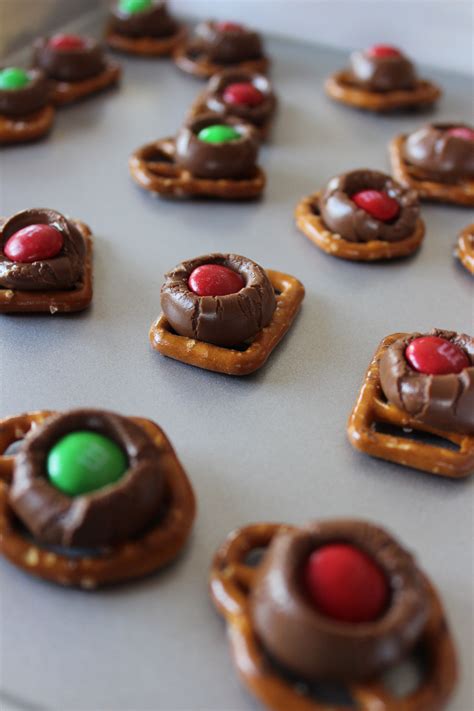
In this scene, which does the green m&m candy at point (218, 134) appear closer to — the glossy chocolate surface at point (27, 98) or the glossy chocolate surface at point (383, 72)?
the glossy chocolate surface at point (27, 98)

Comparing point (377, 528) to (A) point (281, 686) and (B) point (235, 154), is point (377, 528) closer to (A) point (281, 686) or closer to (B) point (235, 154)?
(A) point (281, 686)

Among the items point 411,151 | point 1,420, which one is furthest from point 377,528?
point 411,151

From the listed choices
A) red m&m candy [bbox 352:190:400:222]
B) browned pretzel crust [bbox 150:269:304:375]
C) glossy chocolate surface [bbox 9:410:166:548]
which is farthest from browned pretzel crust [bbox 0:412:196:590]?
red m&m candy [bbox 352:190:400:222]

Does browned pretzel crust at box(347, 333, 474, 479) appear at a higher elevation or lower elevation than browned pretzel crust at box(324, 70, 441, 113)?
lower

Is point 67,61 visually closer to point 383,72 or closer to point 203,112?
point 203,112

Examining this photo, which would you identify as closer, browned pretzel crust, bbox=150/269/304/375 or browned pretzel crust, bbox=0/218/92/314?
browned pretzel crust, bbox=150/269/304/375

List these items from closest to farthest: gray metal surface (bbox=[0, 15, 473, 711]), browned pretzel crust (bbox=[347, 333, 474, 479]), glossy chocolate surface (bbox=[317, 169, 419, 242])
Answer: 1. gray metal surface (bbox=[0, 15, 473, 711])
2. browned pretzel crust (bbox=[347, 333, 474, 479])
3. glossy chocolate surface (bbox=[317, 169, 419, 242])

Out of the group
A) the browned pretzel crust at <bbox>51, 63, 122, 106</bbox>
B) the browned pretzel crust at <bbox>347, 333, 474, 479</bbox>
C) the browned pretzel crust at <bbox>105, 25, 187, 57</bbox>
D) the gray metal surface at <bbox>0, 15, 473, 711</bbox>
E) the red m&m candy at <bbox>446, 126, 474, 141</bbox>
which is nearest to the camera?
the gray metal surface at <bbox>0, 15, 473, 711</bbox>

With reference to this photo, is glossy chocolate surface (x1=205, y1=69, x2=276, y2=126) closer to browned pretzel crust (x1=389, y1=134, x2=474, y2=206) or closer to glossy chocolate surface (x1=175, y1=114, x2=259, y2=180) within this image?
glossy chocolate surface (x1=175, y1=114, x2=259, y2=180)

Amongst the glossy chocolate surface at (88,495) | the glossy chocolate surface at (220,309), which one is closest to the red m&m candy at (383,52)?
the glossy chocolate surface at (220,309)
